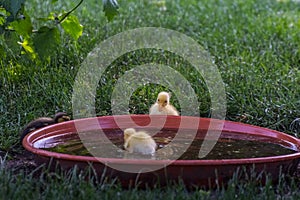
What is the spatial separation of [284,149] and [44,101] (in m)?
1.89

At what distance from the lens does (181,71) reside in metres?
5.74

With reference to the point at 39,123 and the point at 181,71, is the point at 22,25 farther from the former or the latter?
the point at 181,71

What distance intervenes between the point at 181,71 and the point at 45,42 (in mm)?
1394

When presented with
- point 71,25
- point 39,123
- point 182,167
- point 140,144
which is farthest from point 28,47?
point 182,167

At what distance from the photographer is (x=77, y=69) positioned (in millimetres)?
5605

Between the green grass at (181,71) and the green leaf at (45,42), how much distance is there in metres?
0.45

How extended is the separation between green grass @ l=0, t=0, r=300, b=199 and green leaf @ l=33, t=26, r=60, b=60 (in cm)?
45

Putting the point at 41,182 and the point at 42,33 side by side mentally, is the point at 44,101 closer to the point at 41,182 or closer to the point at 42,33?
the point at 42,33

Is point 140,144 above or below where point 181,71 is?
below

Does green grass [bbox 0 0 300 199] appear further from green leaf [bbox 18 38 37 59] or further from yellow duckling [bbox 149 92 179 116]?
yellow duckling [bbox 149 92 179 116]

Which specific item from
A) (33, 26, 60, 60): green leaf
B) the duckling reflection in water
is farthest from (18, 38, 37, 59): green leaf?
the duckling reflection in water

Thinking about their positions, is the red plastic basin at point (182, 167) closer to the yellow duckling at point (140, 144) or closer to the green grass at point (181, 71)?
the green grass at point (181, 71)

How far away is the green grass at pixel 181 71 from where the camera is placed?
3385mm

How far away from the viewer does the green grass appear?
338cm
